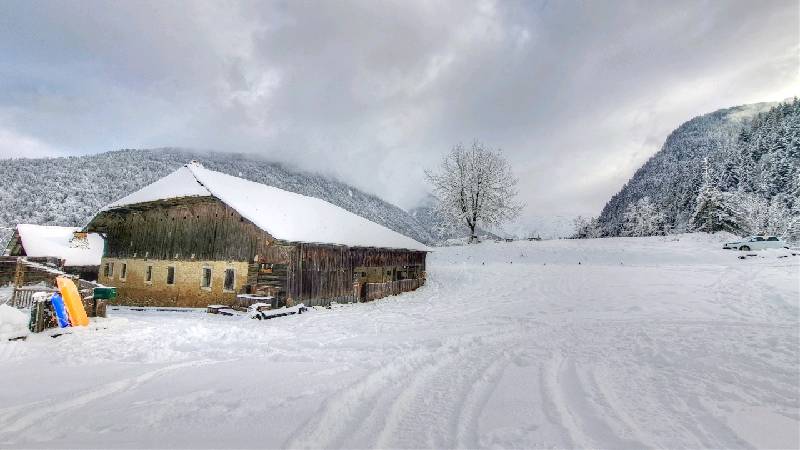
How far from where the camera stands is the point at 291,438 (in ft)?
14.5

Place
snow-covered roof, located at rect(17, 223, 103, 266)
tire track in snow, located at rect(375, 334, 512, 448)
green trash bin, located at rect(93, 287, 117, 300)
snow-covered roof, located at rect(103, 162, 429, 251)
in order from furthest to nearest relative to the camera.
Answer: snow-covered roof, located at rect(17, 223, 103, 266) < snow-covered roof, located at rect(103, 162, 429, 251) < green trash bin, located at rect(93, 287, 117, 300) < tire track in snow, located at rect(375, 334, 512, 448)

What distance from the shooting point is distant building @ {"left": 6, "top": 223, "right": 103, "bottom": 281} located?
3444 centimetres

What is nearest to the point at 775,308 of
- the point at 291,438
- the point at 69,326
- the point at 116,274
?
the point at 291,438

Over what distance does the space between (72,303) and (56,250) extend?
34721 millimetres

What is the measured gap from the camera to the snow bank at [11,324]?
9.35 m

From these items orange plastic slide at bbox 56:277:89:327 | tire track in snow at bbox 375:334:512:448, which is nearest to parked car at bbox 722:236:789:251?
tire track in snow at bbox 375:334:512:448

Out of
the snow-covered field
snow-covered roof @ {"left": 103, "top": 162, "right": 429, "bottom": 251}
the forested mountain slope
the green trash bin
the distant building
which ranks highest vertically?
the forested mountain slope

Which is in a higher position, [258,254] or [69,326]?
[258,254]

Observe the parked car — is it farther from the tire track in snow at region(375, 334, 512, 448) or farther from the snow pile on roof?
the snow pile on roof

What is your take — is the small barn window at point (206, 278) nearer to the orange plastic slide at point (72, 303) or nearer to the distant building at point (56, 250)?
the orange plastic slide at point (72, 303)

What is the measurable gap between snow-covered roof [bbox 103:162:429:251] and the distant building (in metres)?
21.4

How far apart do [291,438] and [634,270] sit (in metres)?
29.9

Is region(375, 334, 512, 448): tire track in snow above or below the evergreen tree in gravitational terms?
below

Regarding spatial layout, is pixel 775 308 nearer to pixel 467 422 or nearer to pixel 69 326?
pixel 467 422
